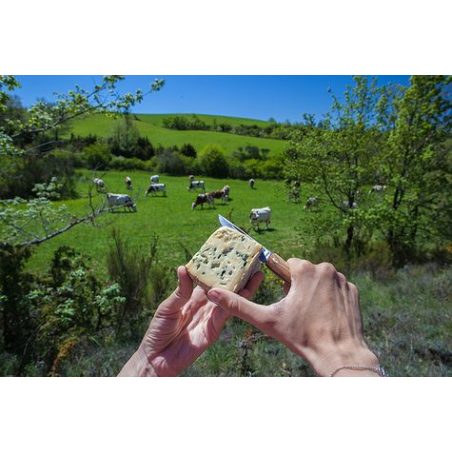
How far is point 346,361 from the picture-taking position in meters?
1.50

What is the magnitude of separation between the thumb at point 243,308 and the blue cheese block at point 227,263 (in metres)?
0.15

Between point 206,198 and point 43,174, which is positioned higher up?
point 43,174

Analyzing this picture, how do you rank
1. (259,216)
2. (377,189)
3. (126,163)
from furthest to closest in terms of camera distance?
(126,163) → (259,216) → (377,189)

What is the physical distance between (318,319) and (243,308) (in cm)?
40

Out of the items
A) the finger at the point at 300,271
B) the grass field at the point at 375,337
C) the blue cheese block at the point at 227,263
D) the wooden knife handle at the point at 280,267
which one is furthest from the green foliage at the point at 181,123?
the finger at the point at 300,271

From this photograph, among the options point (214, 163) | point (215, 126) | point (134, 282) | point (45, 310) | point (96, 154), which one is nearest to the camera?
point (45, 310)

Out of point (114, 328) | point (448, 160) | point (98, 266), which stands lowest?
point (98, 266)

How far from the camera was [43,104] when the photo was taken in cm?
498

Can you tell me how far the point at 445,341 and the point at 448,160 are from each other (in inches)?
253

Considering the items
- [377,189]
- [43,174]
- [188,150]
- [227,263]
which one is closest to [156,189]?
[43,174]

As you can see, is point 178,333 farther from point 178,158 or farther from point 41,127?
point 178,158

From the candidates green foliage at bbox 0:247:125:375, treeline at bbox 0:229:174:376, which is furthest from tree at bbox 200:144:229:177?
green foliage at bbox 0:247:125:375

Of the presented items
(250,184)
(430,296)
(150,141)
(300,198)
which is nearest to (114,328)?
(430,296)

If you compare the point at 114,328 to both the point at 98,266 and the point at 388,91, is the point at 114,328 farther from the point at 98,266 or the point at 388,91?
the point at 388,91
